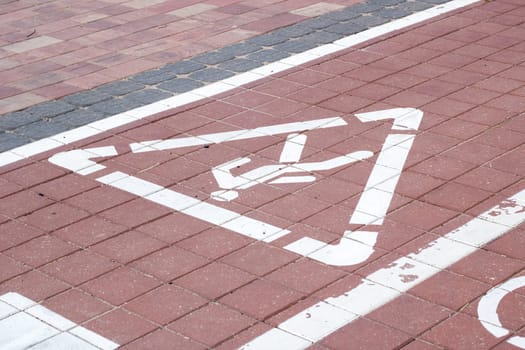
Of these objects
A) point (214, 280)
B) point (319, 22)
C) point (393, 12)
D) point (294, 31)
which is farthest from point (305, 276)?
point (393, 12)

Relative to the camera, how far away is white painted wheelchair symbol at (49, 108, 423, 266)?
6.66 m

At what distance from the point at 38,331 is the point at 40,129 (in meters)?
3.32

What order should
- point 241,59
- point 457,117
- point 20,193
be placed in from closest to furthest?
point 20,193 → point 457,117 → point 241,59

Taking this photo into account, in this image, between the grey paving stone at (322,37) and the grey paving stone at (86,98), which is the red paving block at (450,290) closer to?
the grey paving stone at (86,98)

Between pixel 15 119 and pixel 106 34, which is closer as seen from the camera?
pixel 15 119

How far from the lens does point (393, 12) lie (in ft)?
37.9

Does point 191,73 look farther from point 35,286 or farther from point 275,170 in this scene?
point 35,286

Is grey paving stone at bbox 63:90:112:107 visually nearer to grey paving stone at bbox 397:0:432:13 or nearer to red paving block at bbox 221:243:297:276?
red paving block at bbox 221:243:297:276

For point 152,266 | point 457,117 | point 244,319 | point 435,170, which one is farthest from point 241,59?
point 244,319

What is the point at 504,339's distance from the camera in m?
5.55

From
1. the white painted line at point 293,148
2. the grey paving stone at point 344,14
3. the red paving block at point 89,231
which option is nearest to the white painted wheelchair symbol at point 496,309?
the white painted line at point 293,148

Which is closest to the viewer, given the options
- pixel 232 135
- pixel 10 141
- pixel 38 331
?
pixel 38 331

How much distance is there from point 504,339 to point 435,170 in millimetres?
2284

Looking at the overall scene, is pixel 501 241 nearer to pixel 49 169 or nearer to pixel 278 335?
pixel 278 335
